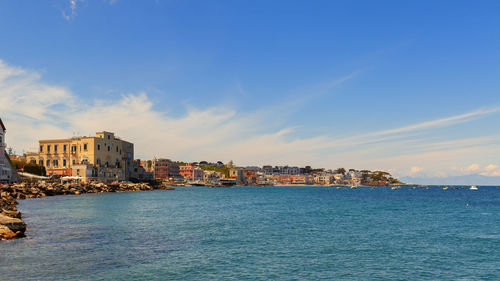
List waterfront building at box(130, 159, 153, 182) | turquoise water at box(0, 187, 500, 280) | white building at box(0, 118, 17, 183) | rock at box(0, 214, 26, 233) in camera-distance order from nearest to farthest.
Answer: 1. turquoise water at box(0, 187, 500, 280)
2. rock at box(0, 214, 26, 233)
3. white building at box(0, 118, 17, 183)
4. waterfront building at box(130, 159, 153, 182)

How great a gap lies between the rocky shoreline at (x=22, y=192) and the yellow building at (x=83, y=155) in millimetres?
8932

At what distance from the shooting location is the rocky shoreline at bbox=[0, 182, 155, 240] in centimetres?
2969

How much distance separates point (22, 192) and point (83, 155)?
51021 millimetres

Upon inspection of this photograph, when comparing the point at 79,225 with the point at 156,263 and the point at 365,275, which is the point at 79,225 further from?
the point at 365,275

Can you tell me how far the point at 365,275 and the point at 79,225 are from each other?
2929 centimetres

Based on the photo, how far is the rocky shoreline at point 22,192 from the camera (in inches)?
1169

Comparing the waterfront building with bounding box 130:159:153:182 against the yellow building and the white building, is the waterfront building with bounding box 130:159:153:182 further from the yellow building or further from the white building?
the white building

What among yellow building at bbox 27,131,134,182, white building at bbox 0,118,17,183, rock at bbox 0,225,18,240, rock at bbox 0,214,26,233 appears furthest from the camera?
yellow building at bbox 27,131,134,182

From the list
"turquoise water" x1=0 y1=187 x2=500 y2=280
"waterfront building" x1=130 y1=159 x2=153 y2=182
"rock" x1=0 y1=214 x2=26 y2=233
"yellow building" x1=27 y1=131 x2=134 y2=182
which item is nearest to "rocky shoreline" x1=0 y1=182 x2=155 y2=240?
"rock" x1=0 y1=214 x2=26 y2=233

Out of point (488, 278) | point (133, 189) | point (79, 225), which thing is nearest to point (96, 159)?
point (133, 189)

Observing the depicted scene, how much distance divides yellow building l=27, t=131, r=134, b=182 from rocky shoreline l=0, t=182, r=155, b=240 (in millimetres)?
8932

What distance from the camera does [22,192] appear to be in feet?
260

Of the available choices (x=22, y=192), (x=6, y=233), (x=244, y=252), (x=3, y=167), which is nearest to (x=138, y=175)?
(x=3, y=167)

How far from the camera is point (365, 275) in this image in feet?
69.5
